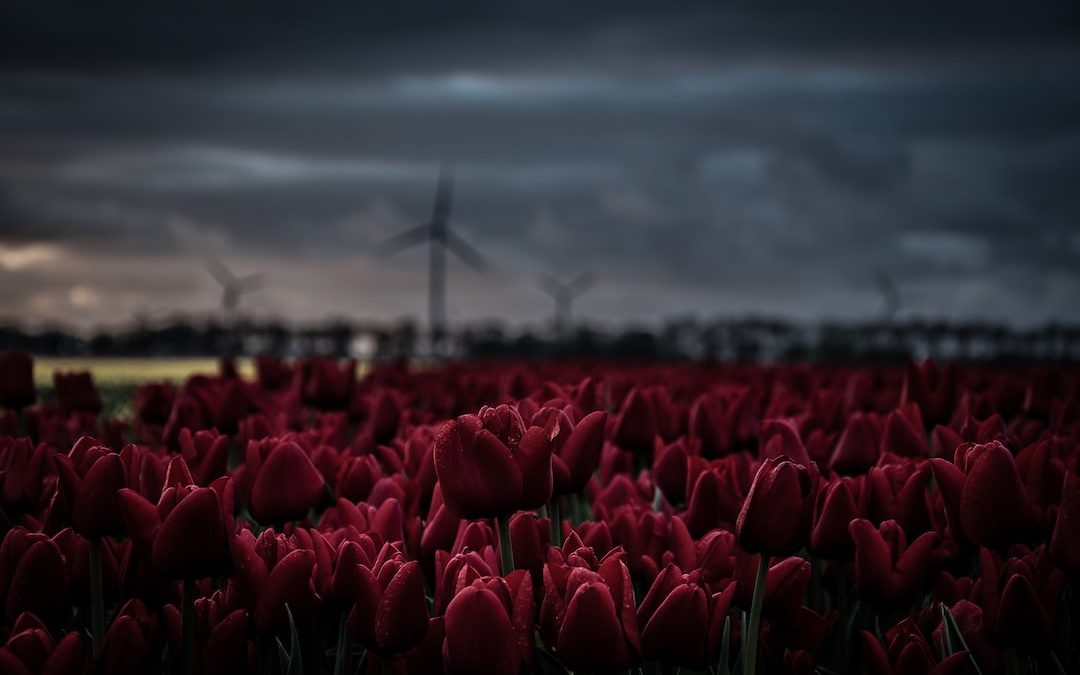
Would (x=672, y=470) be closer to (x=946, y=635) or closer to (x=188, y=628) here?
(x=946, y=635)

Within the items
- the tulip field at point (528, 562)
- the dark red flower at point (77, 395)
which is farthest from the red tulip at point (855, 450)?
the dark red flower at point (77, 395)

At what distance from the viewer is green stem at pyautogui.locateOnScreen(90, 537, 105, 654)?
2.73 m

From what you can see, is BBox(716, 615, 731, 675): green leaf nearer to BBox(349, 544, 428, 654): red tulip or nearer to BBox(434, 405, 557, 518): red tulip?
BBox(434, 405, 557, 518): red tulip

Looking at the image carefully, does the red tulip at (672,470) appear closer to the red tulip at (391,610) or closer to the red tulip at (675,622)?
the red tulip at (675,622)

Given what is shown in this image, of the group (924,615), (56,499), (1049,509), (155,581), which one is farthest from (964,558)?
(56,499)

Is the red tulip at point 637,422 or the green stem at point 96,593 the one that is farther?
the red tulip at point 637,422

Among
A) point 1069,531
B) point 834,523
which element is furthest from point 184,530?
point 1069,531

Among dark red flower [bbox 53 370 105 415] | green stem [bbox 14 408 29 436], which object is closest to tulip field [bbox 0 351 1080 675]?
green stem [bbox 14 408 29 436]

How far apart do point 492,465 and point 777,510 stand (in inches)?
26.0

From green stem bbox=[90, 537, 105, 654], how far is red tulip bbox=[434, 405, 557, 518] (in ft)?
3.32

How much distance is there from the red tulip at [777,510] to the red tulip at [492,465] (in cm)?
48

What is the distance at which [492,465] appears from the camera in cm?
246

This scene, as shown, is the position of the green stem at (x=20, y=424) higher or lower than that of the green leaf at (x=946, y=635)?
higher

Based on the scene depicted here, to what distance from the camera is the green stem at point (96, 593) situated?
8.95ft
